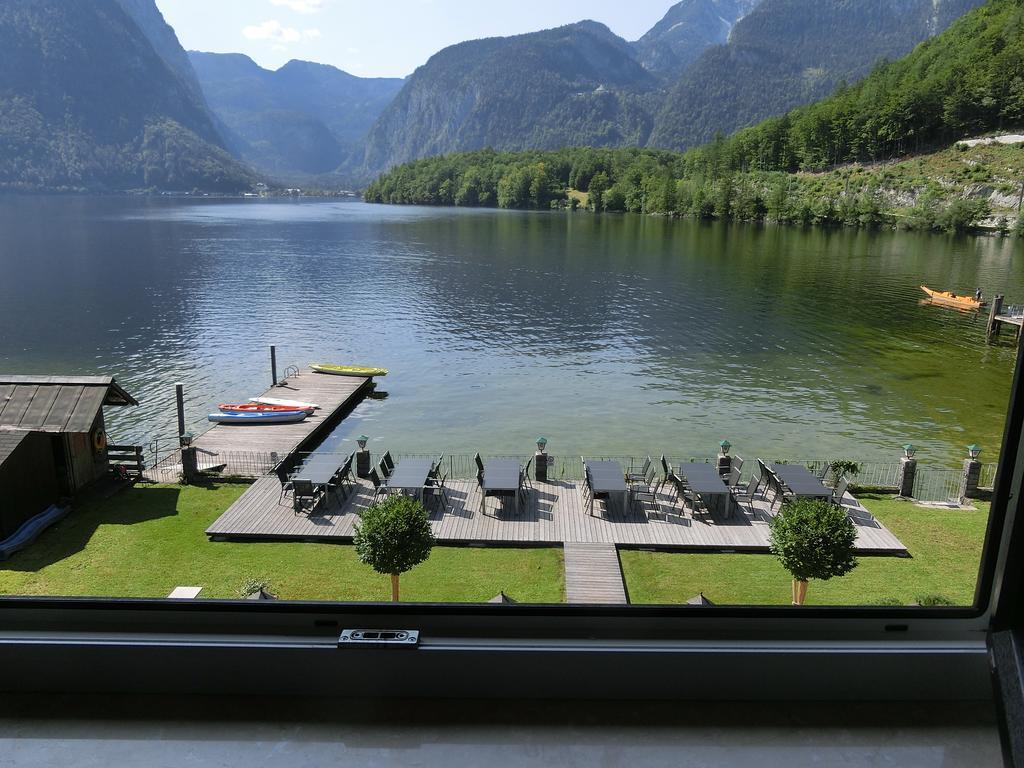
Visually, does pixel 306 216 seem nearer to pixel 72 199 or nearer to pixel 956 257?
pixel 72 199

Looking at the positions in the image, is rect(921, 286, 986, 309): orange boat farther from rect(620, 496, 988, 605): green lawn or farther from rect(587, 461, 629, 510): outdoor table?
rect(587, 461, 629, 510): outdoor table

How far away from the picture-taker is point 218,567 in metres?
11.3

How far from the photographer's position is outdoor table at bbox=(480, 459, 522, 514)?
13453 mm

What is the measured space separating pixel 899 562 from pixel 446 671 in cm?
1217

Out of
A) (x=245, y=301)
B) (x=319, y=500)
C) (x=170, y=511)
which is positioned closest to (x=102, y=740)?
(x=319, y=500)

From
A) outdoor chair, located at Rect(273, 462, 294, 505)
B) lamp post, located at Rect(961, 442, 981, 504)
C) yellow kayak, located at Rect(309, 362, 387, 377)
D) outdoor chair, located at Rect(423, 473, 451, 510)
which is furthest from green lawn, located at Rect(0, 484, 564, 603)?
yellow kayak, located at Rect(309, 362, 387, 377)

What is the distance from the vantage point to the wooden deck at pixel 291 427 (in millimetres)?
19969

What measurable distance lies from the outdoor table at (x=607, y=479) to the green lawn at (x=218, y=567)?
6.26 ft

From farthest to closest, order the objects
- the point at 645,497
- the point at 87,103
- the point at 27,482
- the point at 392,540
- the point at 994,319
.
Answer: the point at 87,103
the point at 994,319
the point at 645,497
the point at 27,482
the point at 392,540

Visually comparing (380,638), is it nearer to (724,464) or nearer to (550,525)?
(550,525)

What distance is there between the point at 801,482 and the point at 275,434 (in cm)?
1575

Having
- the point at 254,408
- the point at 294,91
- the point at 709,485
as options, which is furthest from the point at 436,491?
the point at 294,91

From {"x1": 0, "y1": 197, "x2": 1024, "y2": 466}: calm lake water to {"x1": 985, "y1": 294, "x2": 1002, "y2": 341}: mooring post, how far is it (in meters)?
1.66

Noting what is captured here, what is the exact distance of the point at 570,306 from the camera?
160 ft
